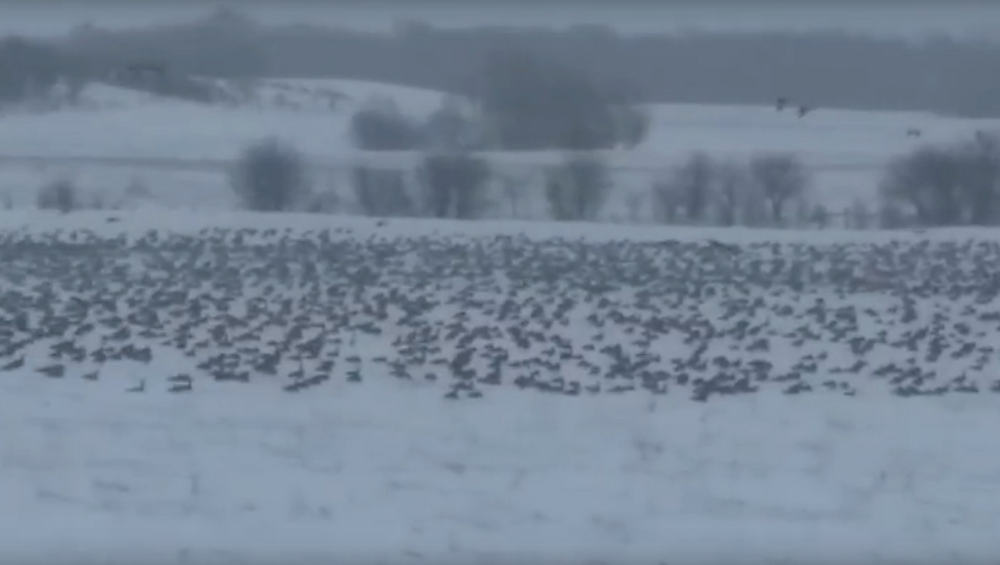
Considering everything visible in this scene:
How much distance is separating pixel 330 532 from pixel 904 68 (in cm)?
4646

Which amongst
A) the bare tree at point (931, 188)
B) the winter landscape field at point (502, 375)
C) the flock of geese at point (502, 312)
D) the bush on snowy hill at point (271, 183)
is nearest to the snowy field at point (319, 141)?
the bush on snowy hill at point (271, 183)

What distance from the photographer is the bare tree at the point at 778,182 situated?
1287 inches

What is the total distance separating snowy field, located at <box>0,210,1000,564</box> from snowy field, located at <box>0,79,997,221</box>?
556 inches

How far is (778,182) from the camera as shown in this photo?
3297 centimetres

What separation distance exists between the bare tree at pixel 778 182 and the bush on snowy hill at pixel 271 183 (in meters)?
7.39

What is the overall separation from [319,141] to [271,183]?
1435 centimetres

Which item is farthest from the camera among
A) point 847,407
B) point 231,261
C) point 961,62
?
point 961,62

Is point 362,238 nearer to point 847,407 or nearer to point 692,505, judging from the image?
point 847,407

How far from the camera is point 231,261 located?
20.8 metres

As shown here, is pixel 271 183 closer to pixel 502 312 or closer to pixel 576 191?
pixel 576 191

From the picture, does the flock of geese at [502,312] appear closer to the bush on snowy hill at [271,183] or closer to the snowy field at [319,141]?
the bush on snowy hill at [271,183]

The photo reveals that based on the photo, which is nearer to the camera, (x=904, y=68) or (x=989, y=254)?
(x=989, y=254)

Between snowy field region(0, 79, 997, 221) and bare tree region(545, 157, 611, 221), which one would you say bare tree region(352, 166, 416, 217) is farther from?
bare tree region(545, 157, 611, 221)

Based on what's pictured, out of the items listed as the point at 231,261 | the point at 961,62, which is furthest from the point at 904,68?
→ the point at 231,261
